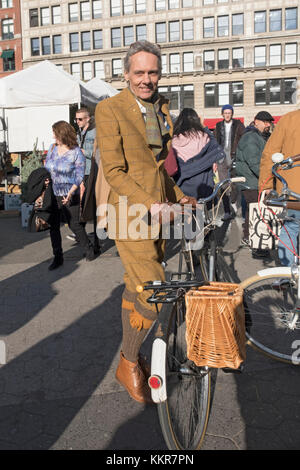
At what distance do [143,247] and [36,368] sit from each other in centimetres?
150

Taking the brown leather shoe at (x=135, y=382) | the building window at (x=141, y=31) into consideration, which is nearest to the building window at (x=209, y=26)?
the building window at (x=141, y=31)

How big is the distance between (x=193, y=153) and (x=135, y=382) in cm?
282

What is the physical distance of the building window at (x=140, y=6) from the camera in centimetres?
4991

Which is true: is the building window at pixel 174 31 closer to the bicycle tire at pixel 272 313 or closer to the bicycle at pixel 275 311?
the bicycle at pixel 275 311

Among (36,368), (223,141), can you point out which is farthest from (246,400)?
(223,141)

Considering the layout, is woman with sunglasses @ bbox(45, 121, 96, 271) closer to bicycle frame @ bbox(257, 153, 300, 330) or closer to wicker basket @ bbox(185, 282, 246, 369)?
bicycle frame @ bbox(257, 153, 300, 330)

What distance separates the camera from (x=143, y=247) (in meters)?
2.92

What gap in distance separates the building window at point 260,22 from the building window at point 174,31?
7628 millimetres

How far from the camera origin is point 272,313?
3562 millimetres

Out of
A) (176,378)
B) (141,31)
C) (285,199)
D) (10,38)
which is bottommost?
(176,378)

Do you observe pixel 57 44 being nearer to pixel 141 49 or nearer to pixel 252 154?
pixel 252 154

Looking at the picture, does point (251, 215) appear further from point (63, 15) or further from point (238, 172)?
point (63, 15)

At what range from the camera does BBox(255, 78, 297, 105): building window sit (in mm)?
46188

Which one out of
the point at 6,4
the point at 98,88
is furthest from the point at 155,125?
the point at 6,4
